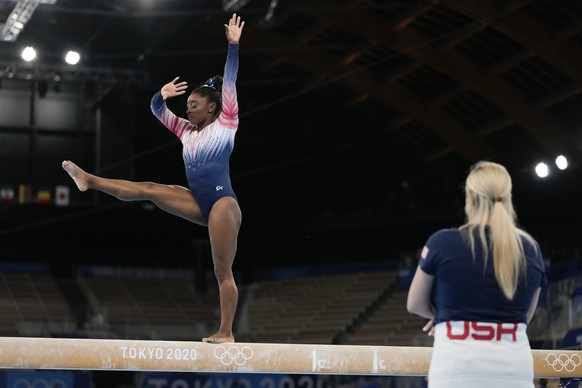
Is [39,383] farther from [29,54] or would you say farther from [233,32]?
[233,32]

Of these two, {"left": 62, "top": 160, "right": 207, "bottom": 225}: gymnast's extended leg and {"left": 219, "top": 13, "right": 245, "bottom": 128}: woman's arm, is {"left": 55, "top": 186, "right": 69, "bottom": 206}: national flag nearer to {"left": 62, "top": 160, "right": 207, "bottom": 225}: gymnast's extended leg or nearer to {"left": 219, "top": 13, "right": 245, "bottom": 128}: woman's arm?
{"left": 62, "top": 160, "right": 207, "bottom": 225}: gymnast's extended leg

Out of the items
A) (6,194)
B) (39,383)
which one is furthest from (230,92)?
(6,194)

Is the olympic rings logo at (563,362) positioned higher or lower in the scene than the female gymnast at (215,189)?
lower

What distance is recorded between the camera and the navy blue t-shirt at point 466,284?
3.88m

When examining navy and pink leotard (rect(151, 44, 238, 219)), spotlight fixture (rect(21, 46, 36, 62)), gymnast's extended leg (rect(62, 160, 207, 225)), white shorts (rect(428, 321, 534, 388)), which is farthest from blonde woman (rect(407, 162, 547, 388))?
spotlight fixture (rect(21, 46, 36, 62))

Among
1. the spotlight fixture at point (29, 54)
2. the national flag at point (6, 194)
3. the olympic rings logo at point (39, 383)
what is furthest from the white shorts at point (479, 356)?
the national flag at point (6, 194)

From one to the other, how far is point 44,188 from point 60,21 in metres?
4.21

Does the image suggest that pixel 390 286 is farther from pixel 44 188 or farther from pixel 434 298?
pixel 434 298

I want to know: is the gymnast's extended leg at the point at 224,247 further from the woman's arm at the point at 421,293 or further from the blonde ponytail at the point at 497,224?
the blonde ponytail at the point at 497,224

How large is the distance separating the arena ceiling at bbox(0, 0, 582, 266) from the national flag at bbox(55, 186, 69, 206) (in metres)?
2.52

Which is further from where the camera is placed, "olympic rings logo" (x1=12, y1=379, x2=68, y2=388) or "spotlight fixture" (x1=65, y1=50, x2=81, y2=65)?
"spotlight fixture" (x1=65, y1=50, x2=81, y2=65)

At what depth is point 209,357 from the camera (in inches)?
263

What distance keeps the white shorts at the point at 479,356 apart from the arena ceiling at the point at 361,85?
14732 mm

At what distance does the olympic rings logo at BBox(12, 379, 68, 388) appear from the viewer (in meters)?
18.7
